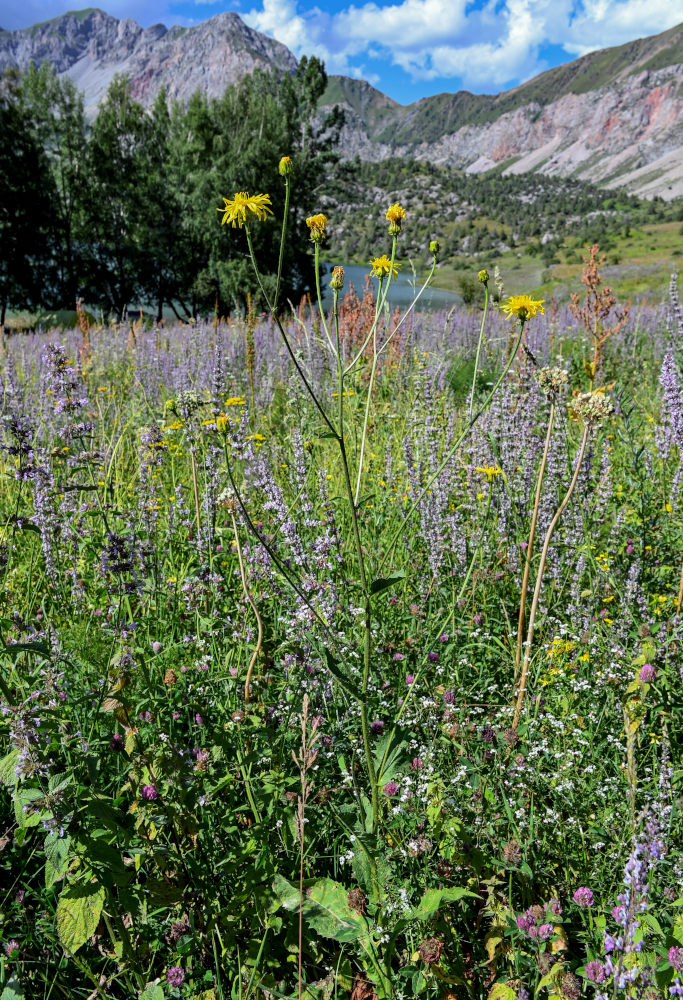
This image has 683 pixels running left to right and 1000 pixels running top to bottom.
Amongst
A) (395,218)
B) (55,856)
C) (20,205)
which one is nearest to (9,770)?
(55,856)

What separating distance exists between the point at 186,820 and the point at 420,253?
388 ft

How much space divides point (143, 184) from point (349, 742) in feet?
112

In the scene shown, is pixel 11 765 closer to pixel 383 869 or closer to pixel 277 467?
pixel 383 869

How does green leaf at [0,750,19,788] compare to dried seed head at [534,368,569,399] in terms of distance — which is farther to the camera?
dried seed head at [534,368,569,399]

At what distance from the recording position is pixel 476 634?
2336mm

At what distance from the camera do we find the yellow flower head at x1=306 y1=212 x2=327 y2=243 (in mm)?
1437

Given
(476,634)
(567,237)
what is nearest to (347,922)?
(476,634)

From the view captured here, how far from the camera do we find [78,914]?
49.9 inches

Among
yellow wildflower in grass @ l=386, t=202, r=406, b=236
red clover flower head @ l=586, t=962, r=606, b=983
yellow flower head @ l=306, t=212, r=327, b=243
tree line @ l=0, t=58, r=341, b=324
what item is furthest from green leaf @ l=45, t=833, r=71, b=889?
tree line @ l=0, t=58, r=341, b=324

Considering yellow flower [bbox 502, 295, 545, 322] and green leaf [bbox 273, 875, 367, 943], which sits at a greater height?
yellow flower [bbox 502, 295, 545, 322]

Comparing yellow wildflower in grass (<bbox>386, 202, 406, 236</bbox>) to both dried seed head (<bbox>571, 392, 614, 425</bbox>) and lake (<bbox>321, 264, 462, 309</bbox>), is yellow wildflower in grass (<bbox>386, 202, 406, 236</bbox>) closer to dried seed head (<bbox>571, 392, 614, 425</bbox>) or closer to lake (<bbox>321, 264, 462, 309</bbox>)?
lake (<bbox>321, 264, 462, 309</bbox>)

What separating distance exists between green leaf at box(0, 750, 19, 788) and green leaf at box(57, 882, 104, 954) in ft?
0.91

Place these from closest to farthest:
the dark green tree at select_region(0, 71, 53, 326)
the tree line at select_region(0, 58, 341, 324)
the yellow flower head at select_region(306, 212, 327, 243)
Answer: the yellow flower head at select_region(306, 212, 327, 243) < the dark green tree at select_region(0, 71, 53, 326) < the tree line at select_region(0, 58, 341, 324)

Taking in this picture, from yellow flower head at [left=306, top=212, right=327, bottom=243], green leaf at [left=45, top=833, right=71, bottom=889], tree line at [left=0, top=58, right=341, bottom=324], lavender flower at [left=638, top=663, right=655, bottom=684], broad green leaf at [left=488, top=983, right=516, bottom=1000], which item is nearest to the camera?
green leaf at [left=45, top=833, right=71, bottom=889]
